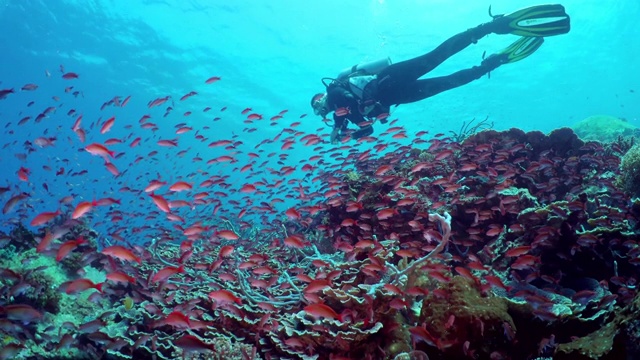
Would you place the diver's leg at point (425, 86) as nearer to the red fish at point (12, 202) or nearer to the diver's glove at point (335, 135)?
the diver's glove at point (335, 135)

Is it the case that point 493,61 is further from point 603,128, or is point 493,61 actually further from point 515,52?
point 603,128

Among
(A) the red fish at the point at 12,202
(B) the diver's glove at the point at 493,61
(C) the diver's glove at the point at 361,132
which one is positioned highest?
(B) the diver's glove at the point at 493,61

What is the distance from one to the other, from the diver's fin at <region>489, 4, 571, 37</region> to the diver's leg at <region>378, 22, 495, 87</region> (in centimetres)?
41

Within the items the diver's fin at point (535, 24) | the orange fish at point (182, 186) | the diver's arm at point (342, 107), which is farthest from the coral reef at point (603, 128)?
the orange fish at point (182, 186)

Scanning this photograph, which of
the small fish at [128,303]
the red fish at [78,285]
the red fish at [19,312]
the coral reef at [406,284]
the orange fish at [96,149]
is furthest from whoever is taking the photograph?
the orange fish at [96,149]

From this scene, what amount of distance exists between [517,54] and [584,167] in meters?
5.88

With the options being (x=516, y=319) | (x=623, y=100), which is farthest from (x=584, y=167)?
(x=623, y=100)

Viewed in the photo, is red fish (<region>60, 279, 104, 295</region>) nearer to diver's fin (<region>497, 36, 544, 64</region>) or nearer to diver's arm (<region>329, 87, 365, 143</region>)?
diver's arm (<region>329, 87, 365, 143</region>)

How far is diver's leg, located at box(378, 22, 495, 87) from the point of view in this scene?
11.0 meters

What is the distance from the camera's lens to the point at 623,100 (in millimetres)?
81625

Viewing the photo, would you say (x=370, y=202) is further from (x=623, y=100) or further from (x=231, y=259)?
(x=623, y=100)

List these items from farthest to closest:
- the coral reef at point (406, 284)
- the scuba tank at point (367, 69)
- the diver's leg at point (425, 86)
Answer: the diver's leg at point (425, 86)
the scuba tank at point (367, 69)
the coral reef at point (406, 284)

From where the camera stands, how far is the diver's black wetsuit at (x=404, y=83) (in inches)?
401

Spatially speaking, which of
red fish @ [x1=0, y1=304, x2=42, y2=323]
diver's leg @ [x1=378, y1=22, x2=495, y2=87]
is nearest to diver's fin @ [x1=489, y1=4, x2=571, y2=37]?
diver's leg @ [x1=378, y1=22, x2=495, y2=87]
